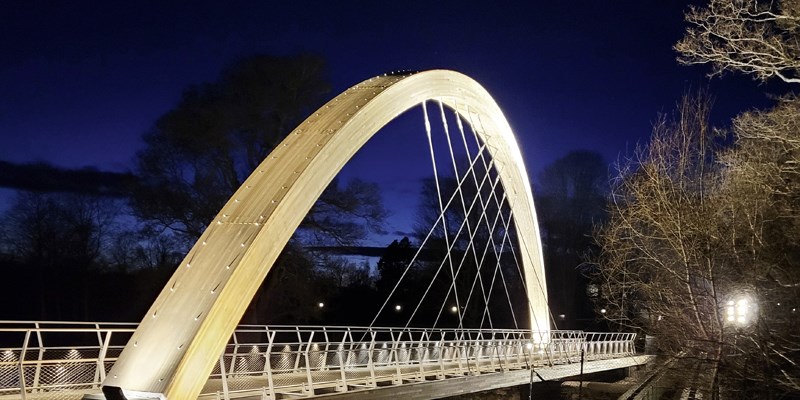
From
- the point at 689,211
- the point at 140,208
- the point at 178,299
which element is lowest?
the point at 178,299

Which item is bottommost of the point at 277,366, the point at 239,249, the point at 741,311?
the point at 277,366

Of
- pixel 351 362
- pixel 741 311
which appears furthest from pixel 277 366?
pixel 741 311

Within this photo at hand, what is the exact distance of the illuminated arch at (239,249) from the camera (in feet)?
27.9

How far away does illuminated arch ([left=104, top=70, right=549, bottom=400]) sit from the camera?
8.52 metres

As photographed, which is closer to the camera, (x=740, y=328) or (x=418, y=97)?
(x=740, y=328)

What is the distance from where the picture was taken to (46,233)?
3334 centimetres

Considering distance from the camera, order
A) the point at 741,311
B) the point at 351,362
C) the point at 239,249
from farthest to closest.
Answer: the point at 351,362
the point at 741,311
the point at 239,249

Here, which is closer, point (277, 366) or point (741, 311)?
point (741, 311)

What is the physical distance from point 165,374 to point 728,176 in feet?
35.9

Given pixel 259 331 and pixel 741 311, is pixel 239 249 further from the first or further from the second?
pixel 741 311

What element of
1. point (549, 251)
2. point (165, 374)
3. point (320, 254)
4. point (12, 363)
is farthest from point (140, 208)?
point (549, 251)

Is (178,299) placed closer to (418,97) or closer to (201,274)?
(201,274)

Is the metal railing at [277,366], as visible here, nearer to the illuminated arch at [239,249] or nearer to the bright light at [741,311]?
the illuminated arch at [239,249]

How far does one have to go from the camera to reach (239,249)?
9578 mm
